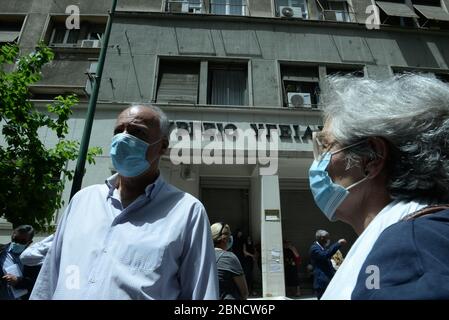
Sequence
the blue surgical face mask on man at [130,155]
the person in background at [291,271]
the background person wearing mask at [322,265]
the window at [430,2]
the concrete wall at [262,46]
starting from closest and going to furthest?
the blue surgical face mask on man at [130,155]
the background person wearing mask at [322,265]
the person in background at [291,271]
the concrete wall at [262,46]
the window at [430,2]

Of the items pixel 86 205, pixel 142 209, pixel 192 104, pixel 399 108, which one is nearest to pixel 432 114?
pixel 399 108

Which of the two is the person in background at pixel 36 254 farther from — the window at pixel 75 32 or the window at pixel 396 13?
the window at pixel 396 13

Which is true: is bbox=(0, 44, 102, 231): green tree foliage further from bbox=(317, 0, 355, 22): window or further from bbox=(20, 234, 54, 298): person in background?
bbox=(317, 0, 355, 22): window

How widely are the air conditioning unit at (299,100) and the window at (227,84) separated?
5.37 ft

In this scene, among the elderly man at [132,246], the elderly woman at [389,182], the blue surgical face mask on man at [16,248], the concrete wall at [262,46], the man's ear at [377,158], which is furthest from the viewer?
the concrete wall at [262,46]

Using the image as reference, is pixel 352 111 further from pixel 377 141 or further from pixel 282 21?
pixel 282 21

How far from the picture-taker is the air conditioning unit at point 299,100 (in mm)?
11609

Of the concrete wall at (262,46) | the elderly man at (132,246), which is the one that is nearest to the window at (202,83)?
the concrete wall at (262,46)

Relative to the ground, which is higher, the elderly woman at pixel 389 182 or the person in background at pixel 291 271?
the person in background at pixel 291 271

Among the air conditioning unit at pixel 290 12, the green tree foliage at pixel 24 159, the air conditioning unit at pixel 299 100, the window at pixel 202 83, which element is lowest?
the green tree foliage at pixel 24 159

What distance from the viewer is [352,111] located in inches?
56.0

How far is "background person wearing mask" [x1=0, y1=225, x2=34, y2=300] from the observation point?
4461 mm

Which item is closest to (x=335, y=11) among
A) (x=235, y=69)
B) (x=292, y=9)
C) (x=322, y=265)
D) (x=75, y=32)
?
(x=292, y=9)

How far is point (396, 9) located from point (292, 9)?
4.31 metres
